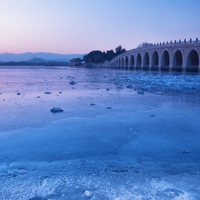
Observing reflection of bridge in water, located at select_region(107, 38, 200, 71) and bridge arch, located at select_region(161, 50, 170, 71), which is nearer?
reflection of bridge in water, located at select_region(107, 38, 200, 71)

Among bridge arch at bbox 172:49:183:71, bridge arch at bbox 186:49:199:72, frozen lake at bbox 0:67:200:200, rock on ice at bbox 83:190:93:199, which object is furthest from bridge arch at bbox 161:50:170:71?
rock on ice at bbox 83:190:93:199

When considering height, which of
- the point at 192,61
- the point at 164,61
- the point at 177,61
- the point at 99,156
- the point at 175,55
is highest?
the point at 175,55

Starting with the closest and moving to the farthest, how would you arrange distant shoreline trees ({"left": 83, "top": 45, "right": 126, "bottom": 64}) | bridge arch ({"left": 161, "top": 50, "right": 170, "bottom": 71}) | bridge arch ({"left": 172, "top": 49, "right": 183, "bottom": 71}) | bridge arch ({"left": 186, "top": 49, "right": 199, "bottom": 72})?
bridge arch ({"left": 186, "top": 49, "right": 199, "bottom": 72}), bridge arch ({"left": 172, "top": 49, "right": 183, "bottom": 71}), bridge arch ({"left": 161, "top": 50, "right": 170, "bottom": 71}), distant shoreline trees ({"left": 83, "top": 45, "right": 126, "bottom": 64})

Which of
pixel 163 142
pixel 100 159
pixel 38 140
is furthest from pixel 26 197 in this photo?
pixel 163 142

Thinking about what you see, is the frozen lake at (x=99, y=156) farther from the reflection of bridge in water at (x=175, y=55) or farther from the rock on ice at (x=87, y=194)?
the reflection of bridge in water at (x=175, y=55)

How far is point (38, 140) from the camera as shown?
10.1 feet

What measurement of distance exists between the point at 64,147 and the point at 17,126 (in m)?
1.34

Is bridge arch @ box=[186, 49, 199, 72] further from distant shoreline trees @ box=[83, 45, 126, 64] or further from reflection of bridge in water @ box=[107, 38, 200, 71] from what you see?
distant shoreline trees @ box=[83, 45, 126, 64]

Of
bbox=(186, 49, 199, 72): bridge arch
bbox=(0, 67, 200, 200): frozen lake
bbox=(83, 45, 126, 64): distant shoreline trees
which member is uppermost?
bbox=(83, 45, 126, 64): distant shoreline trees

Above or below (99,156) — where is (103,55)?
above

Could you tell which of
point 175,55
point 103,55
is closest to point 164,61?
point 175,55

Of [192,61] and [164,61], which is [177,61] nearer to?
[164,61]

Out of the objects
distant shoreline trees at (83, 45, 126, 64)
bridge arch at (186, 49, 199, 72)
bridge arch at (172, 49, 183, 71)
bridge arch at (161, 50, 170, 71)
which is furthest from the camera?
distant shoreline trees at (83, 45, 126, 64)

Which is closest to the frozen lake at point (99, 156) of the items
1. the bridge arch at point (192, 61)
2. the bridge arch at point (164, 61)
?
the bridge arch at point (192, 61)
